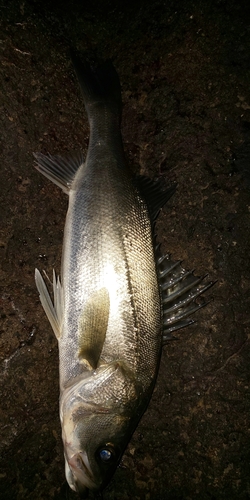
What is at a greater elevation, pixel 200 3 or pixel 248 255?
pixel 200 3

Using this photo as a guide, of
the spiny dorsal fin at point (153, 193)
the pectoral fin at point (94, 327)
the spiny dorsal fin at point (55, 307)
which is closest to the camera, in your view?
the pectoral fin at point (94, 327)

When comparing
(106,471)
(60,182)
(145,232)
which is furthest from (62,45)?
(106,471)

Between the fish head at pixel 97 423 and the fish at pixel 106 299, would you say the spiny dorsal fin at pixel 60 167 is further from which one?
the fish head at pixel 97 423

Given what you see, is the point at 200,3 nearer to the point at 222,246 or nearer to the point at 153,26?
the point at 153,26

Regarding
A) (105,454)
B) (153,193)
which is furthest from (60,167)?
(105,454)

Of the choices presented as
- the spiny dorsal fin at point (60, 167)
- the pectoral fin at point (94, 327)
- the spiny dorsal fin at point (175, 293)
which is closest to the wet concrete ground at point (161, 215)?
the spiny dorsal fin at point (60, 167)

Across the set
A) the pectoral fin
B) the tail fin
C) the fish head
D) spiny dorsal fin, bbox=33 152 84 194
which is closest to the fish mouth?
the fish head
